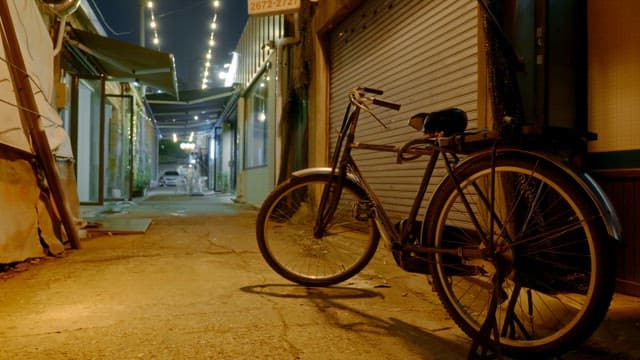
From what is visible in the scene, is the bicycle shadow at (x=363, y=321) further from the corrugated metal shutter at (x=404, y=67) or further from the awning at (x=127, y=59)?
the awning at (x=127, y=59)

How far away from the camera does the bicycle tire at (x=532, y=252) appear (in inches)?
64.4

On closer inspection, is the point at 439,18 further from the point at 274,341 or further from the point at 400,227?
the point at 274,341

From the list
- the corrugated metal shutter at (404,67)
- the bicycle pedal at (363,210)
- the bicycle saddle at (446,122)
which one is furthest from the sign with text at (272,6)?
the bicycle saddle at (446,122)

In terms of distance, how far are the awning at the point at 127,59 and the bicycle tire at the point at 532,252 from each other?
667cm

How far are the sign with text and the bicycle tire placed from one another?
4.69m

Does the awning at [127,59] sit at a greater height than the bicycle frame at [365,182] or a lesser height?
greater

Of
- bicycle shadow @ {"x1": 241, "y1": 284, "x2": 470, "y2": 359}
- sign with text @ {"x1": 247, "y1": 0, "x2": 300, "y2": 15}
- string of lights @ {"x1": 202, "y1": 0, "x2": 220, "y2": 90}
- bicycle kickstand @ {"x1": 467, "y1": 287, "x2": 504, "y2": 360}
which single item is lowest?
bicycle shadow @ {"x1": 241, "y1": 284, "x2": 470, "y2": 359}

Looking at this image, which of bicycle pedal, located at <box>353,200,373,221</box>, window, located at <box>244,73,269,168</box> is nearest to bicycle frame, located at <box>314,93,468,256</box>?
bicycle pedal, located at <box>353,200,373,221</box>

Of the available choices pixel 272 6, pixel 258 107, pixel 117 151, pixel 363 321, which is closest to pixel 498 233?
pixel 363 321

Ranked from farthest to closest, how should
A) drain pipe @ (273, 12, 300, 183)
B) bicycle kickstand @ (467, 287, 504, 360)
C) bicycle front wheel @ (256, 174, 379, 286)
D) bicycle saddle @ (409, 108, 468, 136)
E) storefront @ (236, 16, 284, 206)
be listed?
1. storefront @ (236, 16, 284, 206)
2. drain pipe @ (273, 12, 300, 183)
3. bicycle front wheel @ (256, 174, 379, 286)
4. bicycle saddle @ (409, 108, 468, 136)
5. bicycle kickstand @ (467, 287, 504, 360)

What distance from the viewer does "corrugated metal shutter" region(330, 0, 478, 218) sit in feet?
11.8

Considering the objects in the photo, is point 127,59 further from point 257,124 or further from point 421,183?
point 421,183

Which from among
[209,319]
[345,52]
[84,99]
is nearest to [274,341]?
[209,319]

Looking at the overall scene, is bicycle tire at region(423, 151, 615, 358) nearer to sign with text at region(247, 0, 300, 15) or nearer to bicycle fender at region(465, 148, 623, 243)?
bicycle fender at region(465, 148, 623, 243)
